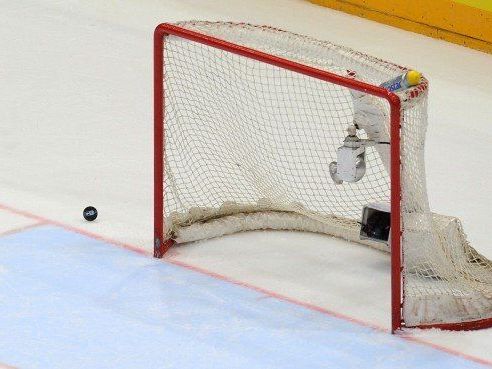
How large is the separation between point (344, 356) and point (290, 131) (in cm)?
160

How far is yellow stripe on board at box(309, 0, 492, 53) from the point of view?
24.1 ft

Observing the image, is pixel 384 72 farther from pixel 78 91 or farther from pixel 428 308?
pixel 78 91

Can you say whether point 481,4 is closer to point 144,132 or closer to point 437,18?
point 437,18

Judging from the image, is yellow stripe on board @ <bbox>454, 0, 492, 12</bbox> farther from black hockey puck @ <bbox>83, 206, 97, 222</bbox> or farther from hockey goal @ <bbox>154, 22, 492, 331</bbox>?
black hockey puck @ <bbox>83, 206, 97, 222</bbox>

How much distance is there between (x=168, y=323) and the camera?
432cm

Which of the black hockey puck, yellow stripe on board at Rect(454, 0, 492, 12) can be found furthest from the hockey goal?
yellow stripe on board at Rect(454, 0, 492, 12)

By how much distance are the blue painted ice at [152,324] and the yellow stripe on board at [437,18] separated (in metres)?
3.26

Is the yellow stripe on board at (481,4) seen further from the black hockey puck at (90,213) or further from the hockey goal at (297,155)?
the black hockey puck at (90,213)

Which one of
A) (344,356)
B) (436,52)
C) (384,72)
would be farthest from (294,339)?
(436,52)

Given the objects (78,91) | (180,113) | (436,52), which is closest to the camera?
(180,113)

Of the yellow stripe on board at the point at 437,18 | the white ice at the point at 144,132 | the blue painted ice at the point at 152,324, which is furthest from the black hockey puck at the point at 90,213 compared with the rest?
the yellow stripe on board at the point at 437,18

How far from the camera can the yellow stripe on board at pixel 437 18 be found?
24.1 feet

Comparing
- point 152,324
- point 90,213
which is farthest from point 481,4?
point 152,324

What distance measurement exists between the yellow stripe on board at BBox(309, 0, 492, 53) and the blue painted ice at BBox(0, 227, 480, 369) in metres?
3.26
